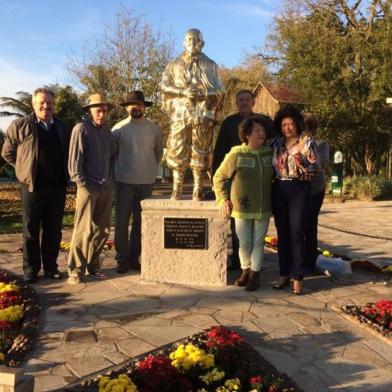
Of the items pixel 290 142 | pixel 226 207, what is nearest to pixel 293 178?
pixel 290 142

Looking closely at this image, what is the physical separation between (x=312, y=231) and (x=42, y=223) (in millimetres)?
3131

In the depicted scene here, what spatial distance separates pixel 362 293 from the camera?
526 centimetres

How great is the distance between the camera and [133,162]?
557cm

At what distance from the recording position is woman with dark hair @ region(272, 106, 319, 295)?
15.6ft

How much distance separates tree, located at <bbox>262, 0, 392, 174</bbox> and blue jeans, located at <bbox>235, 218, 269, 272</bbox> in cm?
1658

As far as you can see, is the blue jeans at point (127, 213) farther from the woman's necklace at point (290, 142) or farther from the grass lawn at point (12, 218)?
the grass lawn at point (12, 218)

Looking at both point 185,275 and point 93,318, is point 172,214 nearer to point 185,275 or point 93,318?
point 185,275

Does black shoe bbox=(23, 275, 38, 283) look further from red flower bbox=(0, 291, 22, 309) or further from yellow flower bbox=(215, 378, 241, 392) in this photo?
yellow flower bbox=(215, 378, 241, 392)

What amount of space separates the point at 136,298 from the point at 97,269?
1.07 meters

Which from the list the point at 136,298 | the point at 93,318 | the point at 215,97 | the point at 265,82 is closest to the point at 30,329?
the point at 93,318

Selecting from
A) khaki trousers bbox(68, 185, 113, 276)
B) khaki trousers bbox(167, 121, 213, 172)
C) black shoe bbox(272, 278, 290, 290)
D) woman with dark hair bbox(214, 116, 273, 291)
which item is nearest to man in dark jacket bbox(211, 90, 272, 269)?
khaki trousers bbox(167, 121, 213, 172)

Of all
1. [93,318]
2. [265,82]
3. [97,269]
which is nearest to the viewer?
[93,318]

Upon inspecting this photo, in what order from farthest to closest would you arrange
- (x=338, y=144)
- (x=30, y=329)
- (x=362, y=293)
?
1. (x=338, y=144)
2. (x=362, y=293)
3. (x=30, y=329)

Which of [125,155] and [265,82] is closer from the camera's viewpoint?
[125,155]
